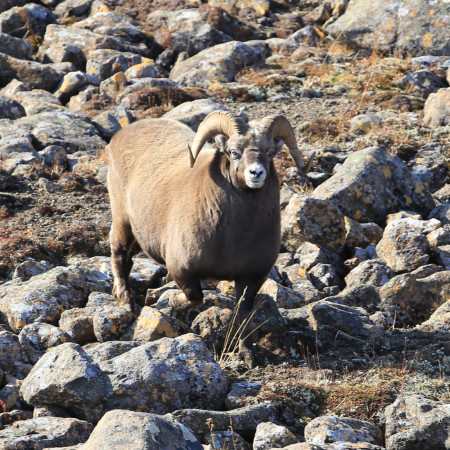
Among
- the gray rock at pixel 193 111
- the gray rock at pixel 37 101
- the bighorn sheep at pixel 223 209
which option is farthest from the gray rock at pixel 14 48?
the bighorn sheep at pixel 223 209

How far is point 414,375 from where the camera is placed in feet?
27.9

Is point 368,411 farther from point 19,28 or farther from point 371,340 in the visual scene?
point 19,28

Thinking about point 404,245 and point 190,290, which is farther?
point 404,245

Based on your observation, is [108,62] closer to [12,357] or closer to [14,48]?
[14,48]

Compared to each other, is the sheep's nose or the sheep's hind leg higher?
the sheep's nose

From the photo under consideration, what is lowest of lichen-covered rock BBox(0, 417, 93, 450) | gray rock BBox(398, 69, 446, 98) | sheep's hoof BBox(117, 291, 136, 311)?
sheep's hoof BBox(117, 291, 136, 311)

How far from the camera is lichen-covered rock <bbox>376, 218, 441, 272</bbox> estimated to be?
40.3 feet

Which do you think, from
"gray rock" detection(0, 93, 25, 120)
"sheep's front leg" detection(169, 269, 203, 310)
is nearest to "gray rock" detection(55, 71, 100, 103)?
"gray rock" detection(0, 93, 25, 120)

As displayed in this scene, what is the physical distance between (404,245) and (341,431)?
6139mm

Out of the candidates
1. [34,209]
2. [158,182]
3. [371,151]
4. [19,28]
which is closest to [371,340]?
[158,182]

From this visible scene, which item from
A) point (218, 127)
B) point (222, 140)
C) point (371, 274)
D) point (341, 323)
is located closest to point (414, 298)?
point (371, 274)

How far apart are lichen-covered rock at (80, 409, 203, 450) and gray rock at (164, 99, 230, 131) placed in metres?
13.2

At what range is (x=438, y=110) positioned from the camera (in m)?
18.5

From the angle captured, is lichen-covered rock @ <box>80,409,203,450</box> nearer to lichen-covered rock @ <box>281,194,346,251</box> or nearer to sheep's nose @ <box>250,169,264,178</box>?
sheep's nose @ <box>250,169,264,178</box>
